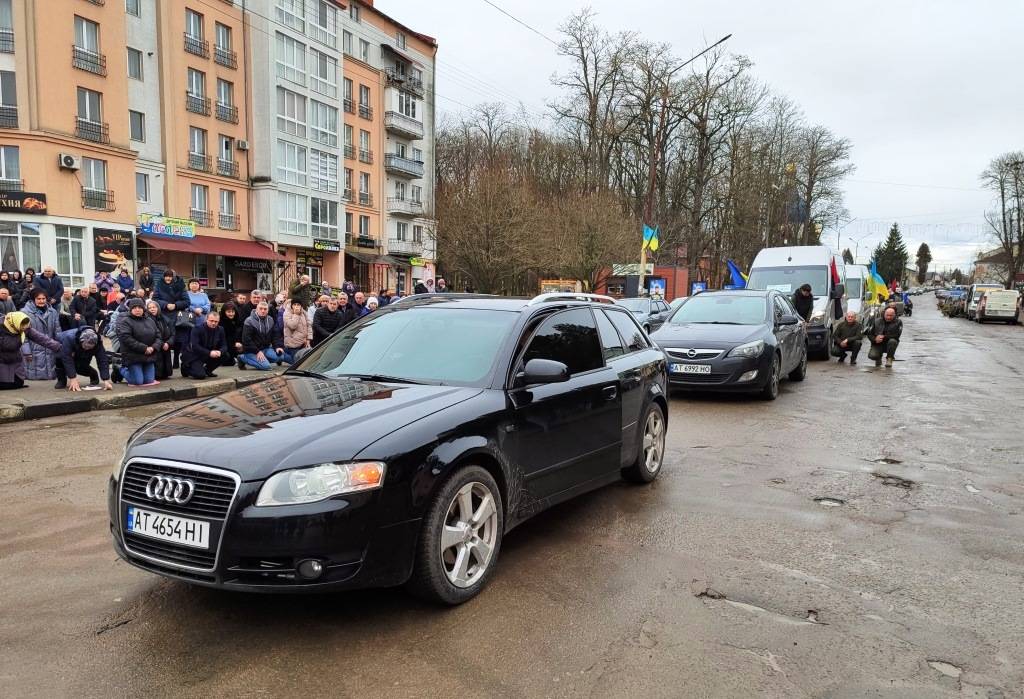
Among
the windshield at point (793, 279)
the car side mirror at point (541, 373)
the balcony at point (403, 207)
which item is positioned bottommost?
the car side mirror at point (541, 373)

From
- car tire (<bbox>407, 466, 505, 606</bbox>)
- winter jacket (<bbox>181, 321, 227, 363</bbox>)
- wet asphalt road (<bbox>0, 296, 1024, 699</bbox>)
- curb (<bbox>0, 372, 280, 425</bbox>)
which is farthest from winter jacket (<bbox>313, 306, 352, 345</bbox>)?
car tire (<bbox>407, 466, 505, 606</bbox>)

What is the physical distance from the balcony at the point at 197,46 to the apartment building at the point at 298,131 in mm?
3230

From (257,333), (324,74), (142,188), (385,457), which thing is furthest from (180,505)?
(324,74)

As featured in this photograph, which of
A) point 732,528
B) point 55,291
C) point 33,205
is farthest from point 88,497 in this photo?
point 33,205

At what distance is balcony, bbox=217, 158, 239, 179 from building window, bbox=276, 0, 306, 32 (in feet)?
29.7

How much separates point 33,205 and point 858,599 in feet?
106

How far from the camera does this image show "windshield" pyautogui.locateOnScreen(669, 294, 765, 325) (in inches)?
459

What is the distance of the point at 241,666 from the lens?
309 centimetres

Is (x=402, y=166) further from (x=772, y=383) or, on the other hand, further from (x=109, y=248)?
(x=772, y=383)

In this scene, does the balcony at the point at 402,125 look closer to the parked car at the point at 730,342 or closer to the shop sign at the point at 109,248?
the shop sign at the point at 109,248

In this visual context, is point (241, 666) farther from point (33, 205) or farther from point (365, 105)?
point (365, 105)

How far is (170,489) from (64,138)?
104 ft

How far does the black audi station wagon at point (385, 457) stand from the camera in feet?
10.4

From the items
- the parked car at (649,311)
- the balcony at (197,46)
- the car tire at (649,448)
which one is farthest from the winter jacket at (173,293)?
the balcony at (197,46)
